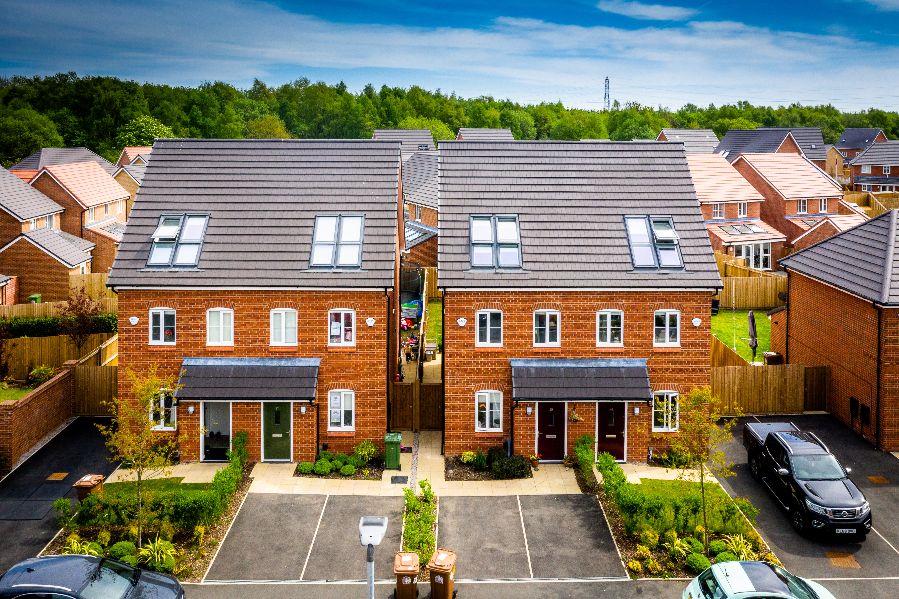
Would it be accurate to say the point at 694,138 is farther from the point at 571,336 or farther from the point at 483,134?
the point at 571,336

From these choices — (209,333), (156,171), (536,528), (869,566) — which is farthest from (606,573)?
(156,171)

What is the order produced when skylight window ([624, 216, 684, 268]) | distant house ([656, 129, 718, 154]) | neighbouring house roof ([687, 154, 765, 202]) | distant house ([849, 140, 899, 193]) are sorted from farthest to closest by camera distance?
distant house ([849, 140, 899, 193]), distant house ([656, 129, 718, 154]), neighbouring house roof ([687, 154, 765, 202]), skylight window ([624, 216, 684, 268])

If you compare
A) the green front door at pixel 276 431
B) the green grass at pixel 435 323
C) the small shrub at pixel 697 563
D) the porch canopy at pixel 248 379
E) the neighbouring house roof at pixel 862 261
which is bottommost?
the small shrub at pixel 697 563

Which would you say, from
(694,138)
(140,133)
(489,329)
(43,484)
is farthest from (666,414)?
(140,133)

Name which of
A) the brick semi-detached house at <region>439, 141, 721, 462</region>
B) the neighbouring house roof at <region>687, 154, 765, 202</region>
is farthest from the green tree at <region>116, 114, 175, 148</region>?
the brick semi-detached house at <region>439, 141, 721, 462</region>

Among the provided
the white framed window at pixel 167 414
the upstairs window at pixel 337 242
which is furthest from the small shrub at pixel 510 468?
the white framed window at pixel 167 414

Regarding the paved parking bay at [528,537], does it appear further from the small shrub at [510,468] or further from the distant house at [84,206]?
the distant house at [84,206]

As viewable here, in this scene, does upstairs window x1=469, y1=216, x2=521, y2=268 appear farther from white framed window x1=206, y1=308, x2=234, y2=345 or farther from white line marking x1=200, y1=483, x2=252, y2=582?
white line marking x1=200, y1=483, x2=252, y2=582
